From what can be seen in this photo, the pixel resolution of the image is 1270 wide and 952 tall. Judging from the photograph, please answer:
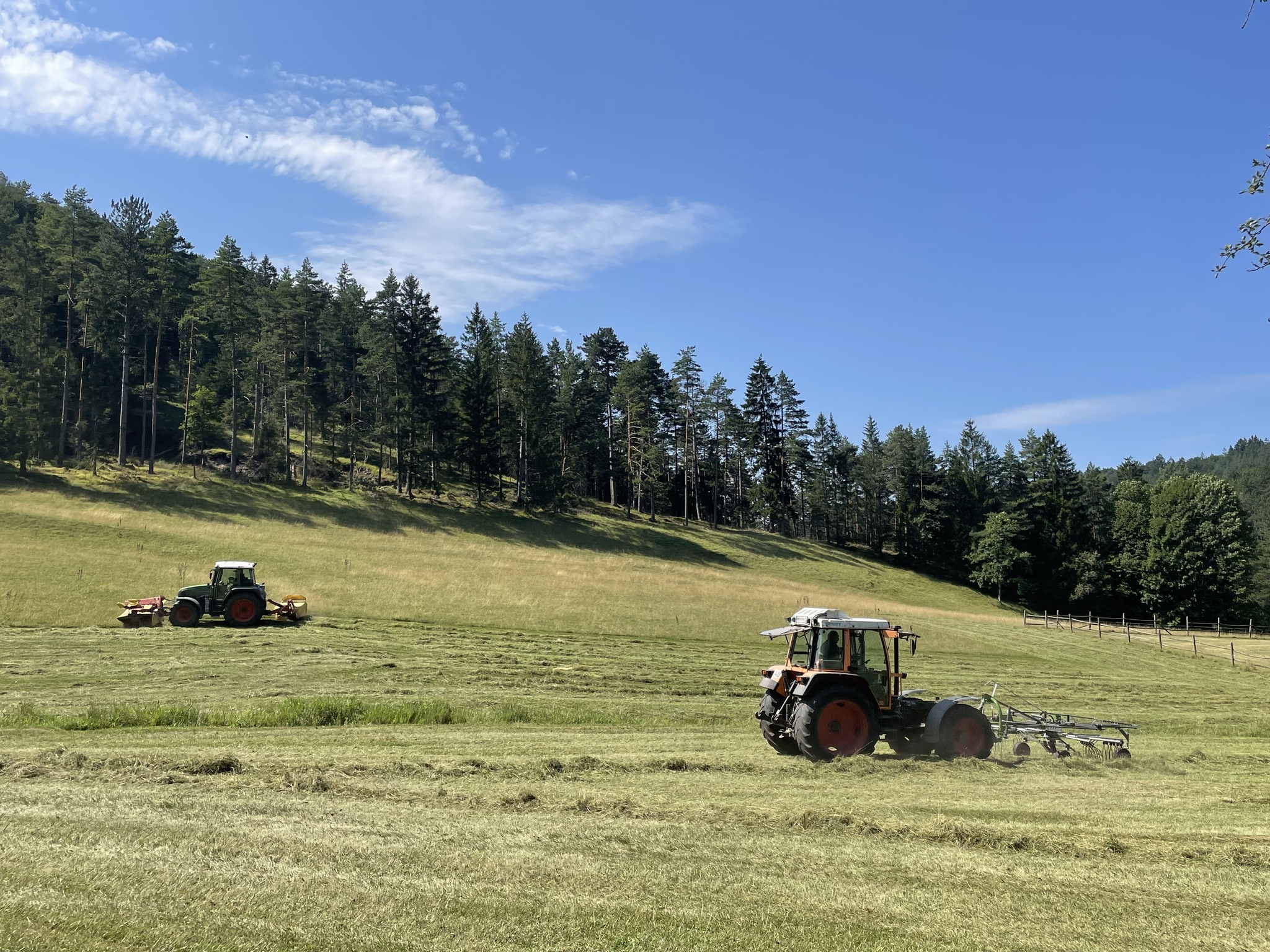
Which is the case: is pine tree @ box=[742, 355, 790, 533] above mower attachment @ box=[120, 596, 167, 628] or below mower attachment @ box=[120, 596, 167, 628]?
above

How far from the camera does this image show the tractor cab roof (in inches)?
502

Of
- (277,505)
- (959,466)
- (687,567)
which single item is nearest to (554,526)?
(687,567)

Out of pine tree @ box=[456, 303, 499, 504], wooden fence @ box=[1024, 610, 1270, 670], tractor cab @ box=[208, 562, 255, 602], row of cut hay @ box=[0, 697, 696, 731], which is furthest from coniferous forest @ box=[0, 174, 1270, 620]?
row of cut hay @ box=[0, 697, 696, 731]

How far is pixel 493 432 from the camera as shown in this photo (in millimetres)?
63844

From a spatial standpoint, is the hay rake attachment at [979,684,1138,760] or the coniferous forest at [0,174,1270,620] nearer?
the hay rake attachment at [979,684,1138,760]

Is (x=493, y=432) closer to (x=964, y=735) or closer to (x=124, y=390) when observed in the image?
(x=124, y=390)

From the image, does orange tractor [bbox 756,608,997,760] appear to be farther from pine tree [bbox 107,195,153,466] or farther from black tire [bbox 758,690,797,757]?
pine tree [bbox 107,195,153,466]

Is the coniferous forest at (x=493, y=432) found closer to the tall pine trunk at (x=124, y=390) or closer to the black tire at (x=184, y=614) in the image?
the tall pine trunk at (x=124, y=390)

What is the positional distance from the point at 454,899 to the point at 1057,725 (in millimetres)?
11790

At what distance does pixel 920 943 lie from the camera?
4992 millimetres

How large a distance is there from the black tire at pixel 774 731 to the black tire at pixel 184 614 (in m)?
22.6

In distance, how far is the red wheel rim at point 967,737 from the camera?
12.2 m

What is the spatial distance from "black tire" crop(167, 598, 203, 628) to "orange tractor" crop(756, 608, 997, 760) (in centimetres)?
2282

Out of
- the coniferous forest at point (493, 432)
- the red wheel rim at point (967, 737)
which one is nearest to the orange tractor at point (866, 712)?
the red wheel rim at point (967, 737)
